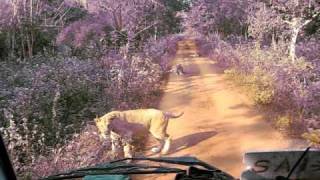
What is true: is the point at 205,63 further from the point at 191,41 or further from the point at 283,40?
the point at 283,40

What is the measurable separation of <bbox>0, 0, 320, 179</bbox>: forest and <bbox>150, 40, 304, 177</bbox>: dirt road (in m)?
0.09

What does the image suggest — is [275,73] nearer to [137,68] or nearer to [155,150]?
[137,68]

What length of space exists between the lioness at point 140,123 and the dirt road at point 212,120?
2.9 inches

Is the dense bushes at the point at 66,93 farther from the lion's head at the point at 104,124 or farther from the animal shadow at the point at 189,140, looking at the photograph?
the animal shadow at the point at 189,140

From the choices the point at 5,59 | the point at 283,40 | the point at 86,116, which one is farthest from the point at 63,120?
the point at 5,59

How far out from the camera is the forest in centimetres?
279

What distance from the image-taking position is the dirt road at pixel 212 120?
2416 mm

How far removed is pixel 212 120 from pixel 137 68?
3.88 ft

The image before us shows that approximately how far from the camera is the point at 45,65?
4152 mm

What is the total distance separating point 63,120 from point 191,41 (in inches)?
36.1

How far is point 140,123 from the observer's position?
2551 mm

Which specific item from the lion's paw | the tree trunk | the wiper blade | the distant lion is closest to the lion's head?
the lion's paw

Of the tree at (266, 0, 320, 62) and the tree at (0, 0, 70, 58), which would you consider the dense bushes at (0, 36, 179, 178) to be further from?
the tree at (266, 0, 320, 62)

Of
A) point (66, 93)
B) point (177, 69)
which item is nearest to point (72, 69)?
point (66, 93)
